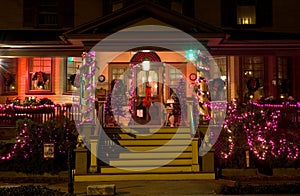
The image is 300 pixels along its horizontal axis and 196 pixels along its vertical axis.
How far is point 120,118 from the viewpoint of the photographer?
1808cm

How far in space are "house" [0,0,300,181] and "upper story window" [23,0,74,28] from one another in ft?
0.15

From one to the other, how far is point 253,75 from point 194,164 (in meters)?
6.61

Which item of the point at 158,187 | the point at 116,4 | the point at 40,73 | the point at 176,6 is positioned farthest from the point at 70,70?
the point at 158,187

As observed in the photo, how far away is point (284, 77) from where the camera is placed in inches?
757

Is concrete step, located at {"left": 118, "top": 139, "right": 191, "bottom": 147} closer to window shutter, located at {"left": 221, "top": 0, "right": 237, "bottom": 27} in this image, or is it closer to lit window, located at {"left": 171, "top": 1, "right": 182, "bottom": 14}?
window shutter, located at {"left": 221, "top": 0, "right": 237, "bottom": 27}

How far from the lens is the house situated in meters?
16.2

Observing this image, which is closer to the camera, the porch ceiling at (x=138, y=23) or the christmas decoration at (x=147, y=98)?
the porch ceiling at (x=138, y=23)

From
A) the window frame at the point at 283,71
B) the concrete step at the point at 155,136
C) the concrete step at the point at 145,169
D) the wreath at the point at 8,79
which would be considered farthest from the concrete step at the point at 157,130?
the wreath at the point at 8,79

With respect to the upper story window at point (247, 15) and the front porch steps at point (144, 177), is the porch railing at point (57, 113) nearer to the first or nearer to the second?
the front porch steps at point (144, 177)

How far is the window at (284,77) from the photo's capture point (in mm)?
19016

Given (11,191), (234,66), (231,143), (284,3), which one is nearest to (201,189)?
(231,143)

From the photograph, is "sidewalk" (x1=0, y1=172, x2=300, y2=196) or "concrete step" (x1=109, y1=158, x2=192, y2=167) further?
"concrete step" (x1=109, y1=158, x2=192, y2=167)

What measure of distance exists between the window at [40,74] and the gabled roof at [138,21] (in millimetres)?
3738

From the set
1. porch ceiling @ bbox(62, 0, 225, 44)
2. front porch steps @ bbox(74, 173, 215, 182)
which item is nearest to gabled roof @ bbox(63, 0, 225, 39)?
porch ceiling @ bbox(62, 0, 225, 44)
